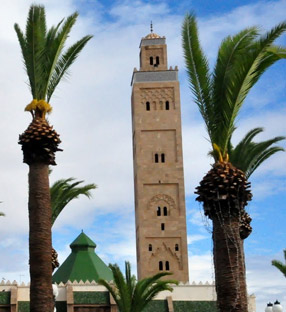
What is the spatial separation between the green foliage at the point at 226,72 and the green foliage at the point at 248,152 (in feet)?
8.39

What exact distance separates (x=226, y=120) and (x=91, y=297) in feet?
70.1

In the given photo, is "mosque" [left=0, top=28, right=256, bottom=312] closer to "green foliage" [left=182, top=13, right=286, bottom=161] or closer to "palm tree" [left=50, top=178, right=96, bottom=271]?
"palm tree" [left=50, top=178, right=96, bottom=271]

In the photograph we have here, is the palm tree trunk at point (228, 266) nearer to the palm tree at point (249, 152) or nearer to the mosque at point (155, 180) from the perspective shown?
the palm tree at point (249, 152)

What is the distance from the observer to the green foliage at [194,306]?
32.3m

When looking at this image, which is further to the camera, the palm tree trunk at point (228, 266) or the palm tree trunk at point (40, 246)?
the palm tree trunk at point (40, 246)

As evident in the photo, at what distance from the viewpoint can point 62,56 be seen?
15.0 metres

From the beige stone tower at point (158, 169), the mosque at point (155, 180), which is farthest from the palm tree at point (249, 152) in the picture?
the beige stone tower at point (158, 169)

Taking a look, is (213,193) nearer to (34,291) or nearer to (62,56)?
→ (34,291)

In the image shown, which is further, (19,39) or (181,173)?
(181,173)

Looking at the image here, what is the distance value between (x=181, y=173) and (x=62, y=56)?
33.2 meters

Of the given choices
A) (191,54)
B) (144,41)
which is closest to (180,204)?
(144,41)

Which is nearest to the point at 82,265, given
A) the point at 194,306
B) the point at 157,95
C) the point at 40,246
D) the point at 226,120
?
the point at 194,306

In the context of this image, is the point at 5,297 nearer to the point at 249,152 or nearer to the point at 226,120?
the point at 249,152

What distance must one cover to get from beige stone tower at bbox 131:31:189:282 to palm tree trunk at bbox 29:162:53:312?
32669 millimetres
